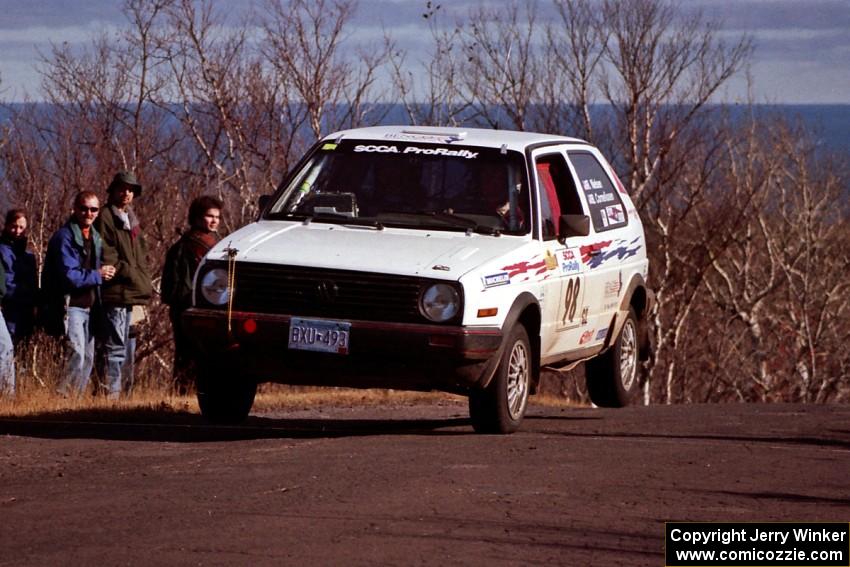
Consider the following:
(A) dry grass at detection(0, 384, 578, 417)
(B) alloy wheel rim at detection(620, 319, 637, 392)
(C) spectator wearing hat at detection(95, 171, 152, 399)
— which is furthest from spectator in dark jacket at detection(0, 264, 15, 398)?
(B) alloy wheel rim at detection(620, 319, 637, 392)

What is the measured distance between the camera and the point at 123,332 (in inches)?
504

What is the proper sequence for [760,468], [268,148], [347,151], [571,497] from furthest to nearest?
[268,148] → [347,151] → [760,468] → [571,497]

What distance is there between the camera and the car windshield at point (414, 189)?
10211 millimetres

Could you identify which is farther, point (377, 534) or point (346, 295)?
point (346, 295)

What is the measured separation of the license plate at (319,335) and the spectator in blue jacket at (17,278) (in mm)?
4481

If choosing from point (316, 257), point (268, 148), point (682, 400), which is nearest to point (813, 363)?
point (682, 400)

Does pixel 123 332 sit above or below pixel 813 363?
above

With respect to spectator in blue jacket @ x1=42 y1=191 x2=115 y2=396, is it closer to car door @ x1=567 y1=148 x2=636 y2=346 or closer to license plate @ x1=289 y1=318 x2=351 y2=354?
license plate @ x1=289 y1=318 x2=351 y2=354

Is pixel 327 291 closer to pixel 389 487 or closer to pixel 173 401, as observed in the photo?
pixel 389 487

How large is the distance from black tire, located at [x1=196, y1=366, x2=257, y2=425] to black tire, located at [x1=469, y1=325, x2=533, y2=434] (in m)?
1.49

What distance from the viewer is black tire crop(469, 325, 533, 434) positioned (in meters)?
9.70

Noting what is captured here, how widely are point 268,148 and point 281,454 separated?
28346 millimetres

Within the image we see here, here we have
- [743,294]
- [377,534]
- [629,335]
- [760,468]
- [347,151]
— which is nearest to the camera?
[377,534]

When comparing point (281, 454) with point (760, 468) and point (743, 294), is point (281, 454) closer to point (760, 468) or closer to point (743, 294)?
point (760, 468)
